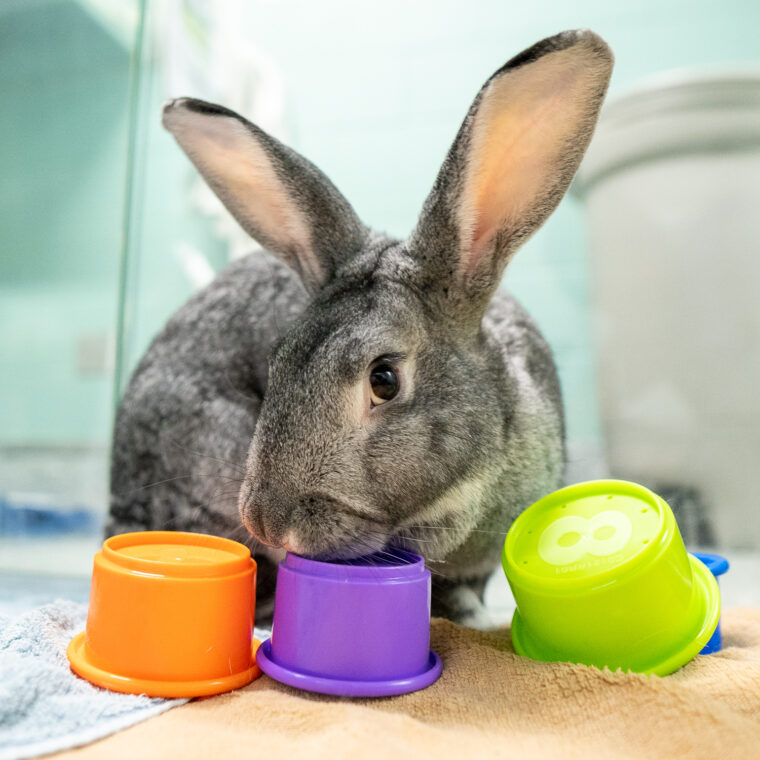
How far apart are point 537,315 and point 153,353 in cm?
149

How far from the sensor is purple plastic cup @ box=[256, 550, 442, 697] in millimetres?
1077

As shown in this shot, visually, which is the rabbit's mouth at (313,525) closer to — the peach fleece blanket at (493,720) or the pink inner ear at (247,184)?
the peach fleece blanket at (493,720)

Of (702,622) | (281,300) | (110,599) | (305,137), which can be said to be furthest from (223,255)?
(702,622)

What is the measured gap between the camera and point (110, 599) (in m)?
1.06

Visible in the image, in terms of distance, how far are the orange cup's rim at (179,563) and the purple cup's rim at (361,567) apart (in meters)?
0.09

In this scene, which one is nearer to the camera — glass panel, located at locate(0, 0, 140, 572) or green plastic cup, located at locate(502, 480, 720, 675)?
green plastic cup, located at locate(502, 480, 720, 675)

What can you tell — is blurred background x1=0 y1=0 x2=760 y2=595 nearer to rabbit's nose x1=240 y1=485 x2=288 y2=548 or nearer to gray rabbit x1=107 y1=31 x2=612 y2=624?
gray rabbit x1=107 y1=31 x2=612 y2=624

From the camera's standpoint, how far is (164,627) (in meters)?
1.04

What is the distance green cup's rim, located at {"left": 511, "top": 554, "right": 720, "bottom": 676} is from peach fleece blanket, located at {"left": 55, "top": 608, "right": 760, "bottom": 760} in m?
0.03

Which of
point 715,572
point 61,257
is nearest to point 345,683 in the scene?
point 715,572

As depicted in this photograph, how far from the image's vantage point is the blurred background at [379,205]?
2.62 metres

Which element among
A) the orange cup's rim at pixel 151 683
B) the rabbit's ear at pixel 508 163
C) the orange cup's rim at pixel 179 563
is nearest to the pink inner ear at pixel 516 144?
the rabbit's ear at pixel 508 163

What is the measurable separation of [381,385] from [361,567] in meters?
0.29

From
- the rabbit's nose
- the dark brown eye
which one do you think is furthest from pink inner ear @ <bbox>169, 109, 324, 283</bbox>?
the rabbit's nose
